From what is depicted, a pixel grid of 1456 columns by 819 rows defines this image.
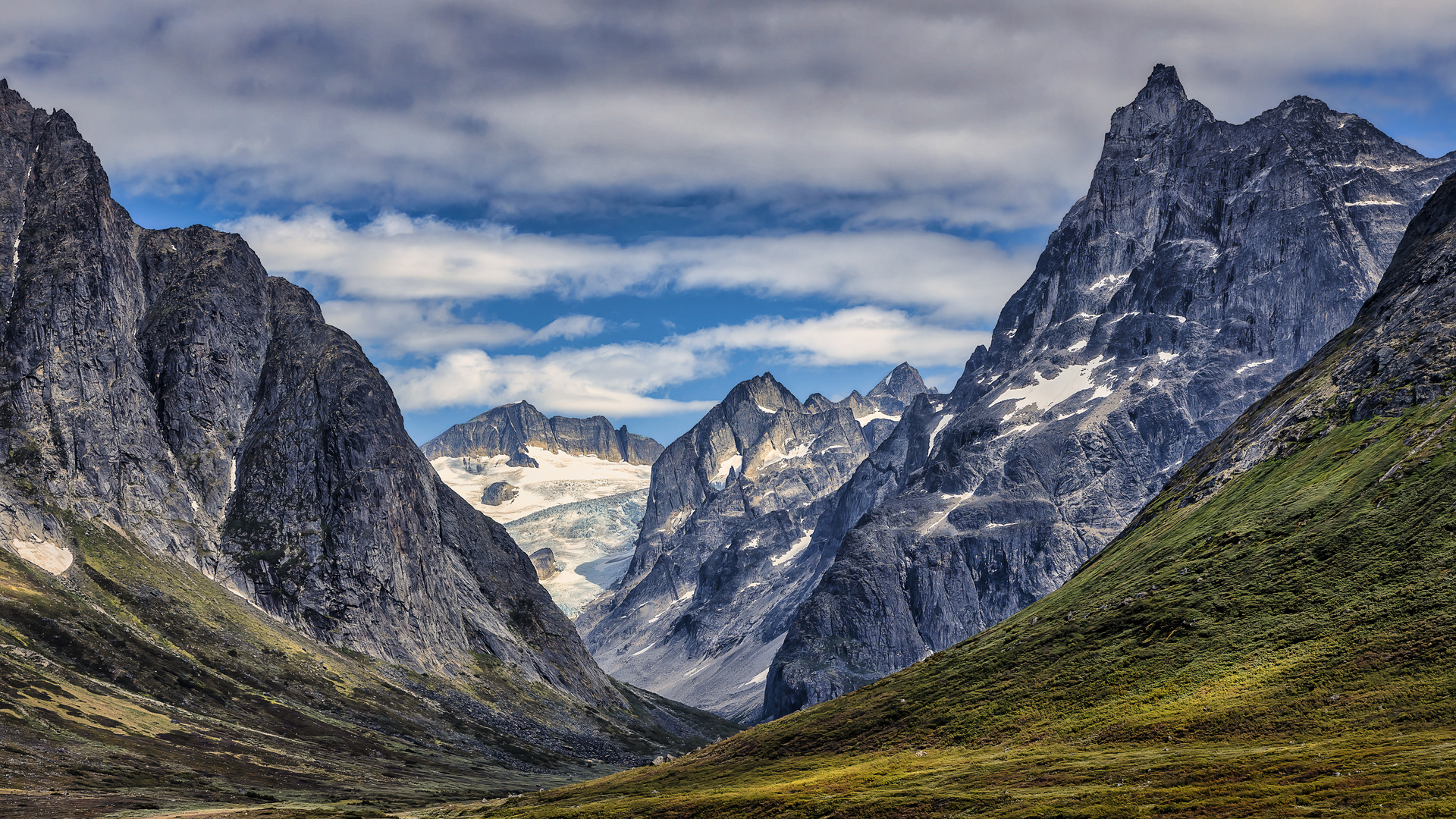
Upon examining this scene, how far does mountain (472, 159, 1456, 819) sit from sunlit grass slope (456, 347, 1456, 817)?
348 millimetres

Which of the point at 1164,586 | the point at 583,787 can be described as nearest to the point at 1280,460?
the point at 1164,586

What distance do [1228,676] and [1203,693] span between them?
12.6 feet

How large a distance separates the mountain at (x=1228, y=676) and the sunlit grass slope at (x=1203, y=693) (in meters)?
0.35

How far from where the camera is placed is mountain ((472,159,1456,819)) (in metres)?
78.0

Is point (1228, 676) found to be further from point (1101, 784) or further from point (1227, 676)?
point (1101, 784)

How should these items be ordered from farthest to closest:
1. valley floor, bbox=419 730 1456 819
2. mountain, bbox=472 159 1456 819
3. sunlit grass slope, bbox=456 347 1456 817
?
mountain, bbox=472 159 1456 819
sunlit grass slope, bbox=456 347 1456 817
valley floor, bbox=419 730 1456 819

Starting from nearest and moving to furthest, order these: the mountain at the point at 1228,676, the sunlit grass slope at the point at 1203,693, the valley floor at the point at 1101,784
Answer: the valley floor at the point at 1101,784 → the sunlit grass slope at the point at 1203,693 → the mountain at the point at 1228,676

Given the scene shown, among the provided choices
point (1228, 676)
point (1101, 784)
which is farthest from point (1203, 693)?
point (1101, 784)

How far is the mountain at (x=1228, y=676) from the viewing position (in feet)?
256

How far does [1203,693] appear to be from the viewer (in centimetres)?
10669

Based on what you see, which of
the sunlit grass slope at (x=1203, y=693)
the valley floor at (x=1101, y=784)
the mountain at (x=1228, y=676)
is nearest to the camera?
the valley floor at (x=1101, y=784)

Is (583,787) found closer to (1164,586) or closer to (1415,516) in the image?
(1164,586)

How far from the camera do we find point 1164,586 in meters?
147

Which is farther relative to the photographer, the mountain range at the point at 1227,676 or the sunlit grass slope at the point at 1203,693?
the mountain range at the point at 1227,676
